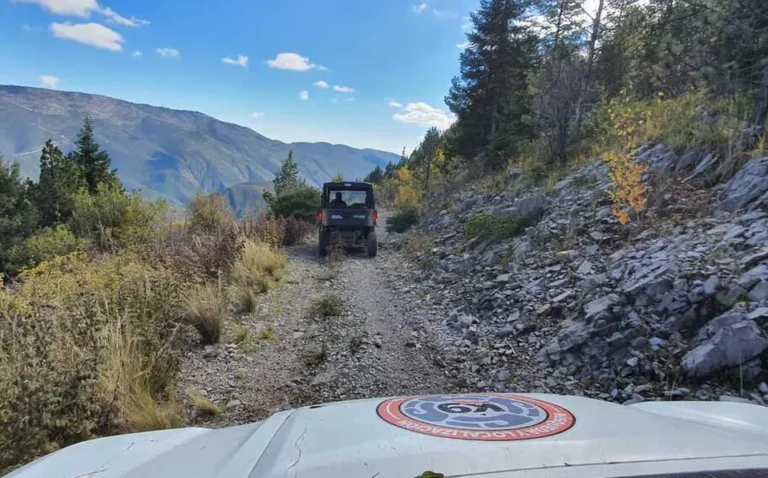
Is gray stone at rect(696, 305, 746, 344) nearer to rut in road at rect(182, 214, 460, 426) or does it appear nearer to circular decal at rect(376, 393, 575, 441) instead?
rut in road at rect(182, 214, 460, 426)

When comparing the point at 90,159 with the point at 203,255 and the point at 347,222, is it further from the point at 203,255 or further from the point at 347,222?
the point at 203,255

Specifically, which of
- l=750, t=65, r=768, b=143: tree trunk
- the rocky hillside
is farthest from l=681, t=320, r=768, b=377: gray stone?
l=750, t=65, r=768, b=143: tree trunk

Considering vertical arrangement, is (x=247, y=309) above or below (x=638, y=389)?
below

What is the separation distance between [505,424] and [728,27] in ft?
25.3

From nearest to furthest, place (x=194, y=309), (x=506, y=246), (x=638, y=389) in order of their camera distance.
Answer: (x=638, y=389) → (x=194, y=309) → (x=506, y=246)

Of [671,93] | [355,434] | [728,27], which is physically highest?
[671,93]

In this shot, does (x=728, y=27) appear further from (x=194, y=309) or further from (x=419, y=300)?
(x=194, y=309)

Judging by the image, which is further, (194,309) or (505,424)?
(194,309)

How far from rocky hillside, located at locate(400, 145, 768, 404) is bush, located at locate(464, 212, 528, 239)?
1.44ft

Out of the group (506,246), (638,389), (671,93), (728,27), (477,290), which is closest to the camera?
(638,389)

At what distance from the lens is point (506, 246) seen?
8242 mm

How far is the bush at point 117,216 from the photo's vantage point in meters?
13.0

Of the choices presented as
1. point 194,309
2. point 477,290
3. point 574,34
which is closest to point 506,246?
point 477,290

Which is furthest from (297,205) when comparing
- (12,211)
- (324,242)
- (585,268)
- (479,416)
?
(12,211)
